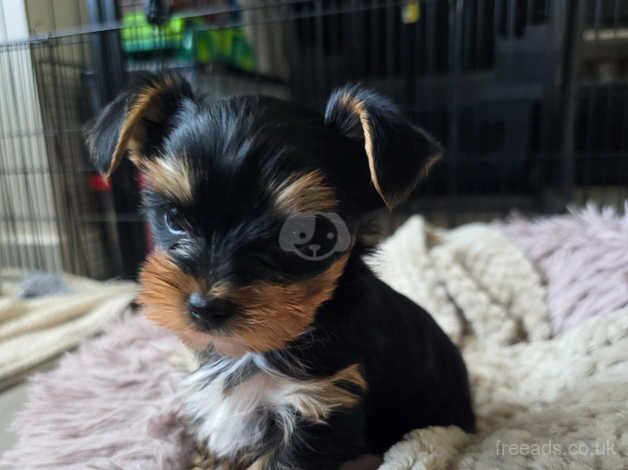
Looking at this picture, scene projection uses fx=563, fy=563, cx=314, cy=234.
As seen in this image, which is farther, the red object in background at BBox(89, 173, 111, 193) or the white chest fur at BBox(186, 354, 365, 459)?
the red object in background at BBox(89, 173, 111, 193)

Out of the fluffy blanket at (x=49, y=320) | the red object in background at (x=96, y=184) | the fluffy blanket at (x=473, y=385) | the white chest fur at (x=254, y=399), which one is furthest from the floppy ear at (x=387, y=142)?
the red object in background at (x=96, y=184)

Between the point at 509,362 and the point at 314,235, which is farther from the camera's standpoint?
the point at 509,362

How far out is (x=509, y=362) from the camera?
2.05m

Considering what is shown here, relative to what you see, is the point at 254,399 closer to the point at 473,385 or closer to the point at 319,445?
the point at 319,445

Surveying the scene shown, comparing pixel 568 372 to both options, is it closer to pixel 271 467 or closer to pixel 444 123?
pixel 271 467

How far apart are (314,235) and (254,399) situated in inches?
16.3

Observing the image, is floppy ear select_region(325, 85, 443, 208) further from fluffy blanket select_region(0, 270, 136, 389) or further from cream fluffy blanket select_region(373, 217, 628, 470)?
fluffy blanket select_region(0, 270, 136, 389)

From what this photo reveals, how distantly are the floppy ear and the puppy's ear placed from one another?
0.40 meters

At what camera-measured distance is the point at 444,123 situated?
149 inches

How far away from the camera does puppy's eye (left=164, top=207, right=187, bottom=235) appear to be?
1150 mm

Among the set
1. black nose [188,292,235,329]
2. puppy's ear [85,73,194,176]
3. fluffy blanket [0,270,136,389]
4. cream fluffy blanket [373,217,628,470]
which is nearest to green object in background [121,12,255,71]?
fluffy blanket [0,270,136,389]

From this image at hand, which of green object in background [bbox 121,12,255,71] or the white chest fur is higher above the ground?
green object in background [bbox 121,12,255,71]

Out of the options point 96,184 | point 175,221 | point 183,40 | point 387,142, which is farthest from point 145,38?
point 387,142

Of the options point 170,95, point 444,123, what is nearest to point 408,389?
point 170,95
